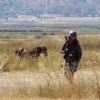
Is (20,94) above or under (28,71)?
above

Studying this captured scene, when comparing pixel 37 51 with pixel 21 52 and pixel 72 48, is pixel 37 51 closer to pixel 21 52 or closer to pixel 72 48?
pixel 21 52

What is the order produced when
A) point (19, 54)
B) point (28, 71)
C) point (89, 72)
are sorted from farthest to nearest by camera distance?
1. point (19, 54)
2. point (28, 71)
3. point (89, 72)

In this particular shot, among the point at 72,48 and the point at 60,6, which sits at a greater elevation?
the point at 72,48

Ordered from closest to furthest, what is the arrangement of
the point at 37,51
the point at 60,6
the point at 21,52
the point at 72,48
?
the point at 72,48 < the point at 21,52 < the point at 37,51 < the point at 60,6

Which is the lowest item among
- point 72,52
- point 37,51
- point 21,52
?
point 37,51

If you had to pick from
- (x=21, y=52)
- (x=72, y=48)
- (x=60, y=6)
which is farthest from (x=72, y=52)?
(x=60, y=6)

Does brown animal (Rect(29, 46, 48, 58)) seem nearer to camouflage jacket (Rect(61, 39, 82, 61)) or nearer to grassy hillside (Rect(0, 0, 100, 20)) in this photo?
grassy hillside (Rect(0, 0, 100, 20))

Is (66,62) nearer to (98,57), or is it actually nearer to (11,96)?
(11,96)

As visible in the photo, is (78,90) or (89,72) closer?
(78,90)

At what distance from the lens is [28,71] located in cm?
1728

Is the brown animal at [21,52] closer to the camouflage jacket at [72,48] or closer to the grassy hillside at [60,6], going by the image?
the grassy hillside at [60,6]

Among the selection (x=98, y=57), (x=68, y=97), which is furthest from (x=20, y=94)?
(x=98, y=57)

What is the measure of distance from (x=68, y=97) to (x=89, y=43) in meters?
20.8

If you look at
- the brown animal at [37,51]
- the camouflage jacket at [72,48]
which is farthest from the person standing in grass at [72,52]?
the brown animal at [37,51]
